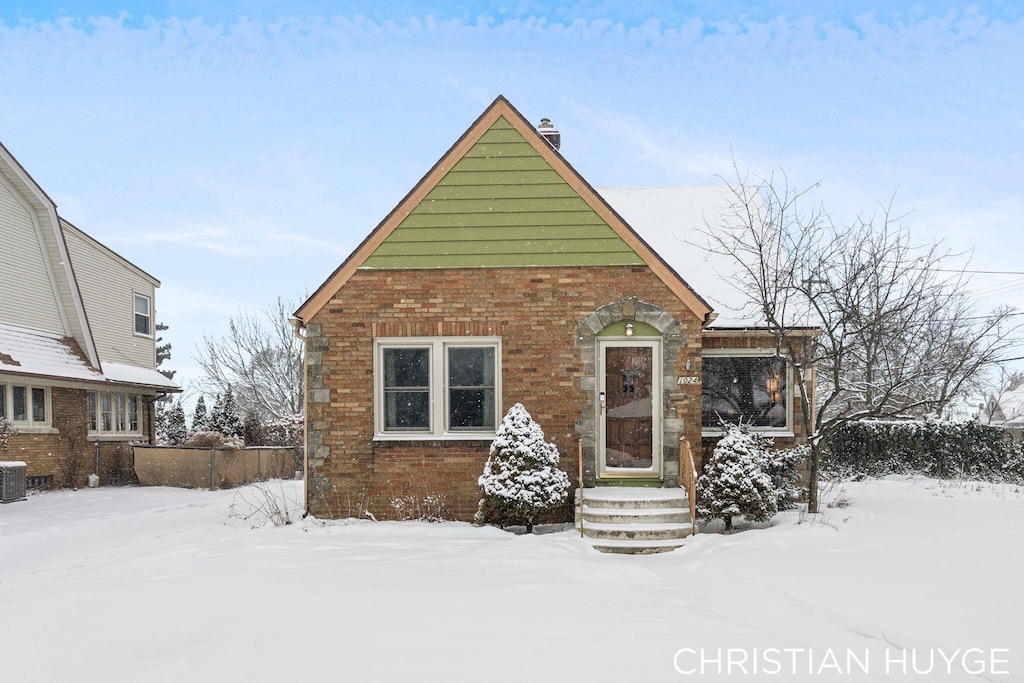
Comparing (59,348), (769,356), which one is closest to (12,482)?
(59,348)

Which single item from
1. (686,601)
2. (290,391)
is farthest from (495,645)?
(290,391)

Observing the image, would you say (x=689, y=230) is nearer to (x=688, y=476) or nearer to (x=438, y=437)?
(x=688, y=476)

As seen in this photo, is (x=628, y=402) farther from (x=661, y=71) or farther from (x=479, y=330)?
(x=661, y=71)

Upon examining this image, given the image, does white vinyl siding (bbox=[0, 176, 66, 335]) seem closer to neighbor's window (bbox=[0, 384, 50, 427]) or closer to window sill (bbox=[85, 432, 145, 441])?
neighbor's window (bbox=[0, 384, 50, 427])

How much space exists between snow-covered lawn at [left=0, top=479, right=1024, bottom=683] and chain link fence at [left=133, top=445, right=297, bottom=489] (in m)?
6.46

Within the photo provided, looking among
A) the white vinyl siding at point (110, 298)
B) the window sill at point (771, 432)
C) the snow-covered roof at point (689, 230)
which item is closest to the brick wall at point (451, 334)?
the window sill at point (771, 432)

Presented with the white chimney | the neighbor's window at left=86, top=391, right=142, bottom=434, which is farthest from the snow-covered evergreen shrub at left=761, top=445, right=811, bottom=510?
the neighbor's window at left=86, top=391, right=142, bottom=434

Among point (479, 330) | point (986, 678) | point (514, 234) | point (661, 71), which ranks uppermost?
point (661, 71)

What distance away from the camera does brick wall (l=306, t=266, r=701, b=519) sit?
33.7 feet

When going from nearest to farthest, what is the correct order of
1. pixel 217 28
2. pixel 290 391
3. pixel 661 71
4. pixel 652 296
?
pixel 652 296
pixel 217 28
pixel 661 71
pixel 290 391

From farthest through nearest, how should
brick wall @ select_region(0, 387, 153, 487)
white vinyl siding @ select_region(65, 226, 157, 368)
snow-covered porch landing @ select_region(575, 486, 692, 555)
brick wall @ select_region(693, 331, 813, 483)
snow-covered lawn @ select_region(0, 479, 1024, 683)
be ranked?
white vinyl siding @ select_region(65, 226, 157, 368) < brick wall @ select_region(0, 387, 153, 487) < brick wall @ select_region(693, 331, 813, 483) < snow-covered porch landing @ select_region(575, 486, 692, 555) < snow-covered lawn @ select_region(0, 479, 1024, 683)

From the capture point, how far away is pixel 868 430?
16.9 meters

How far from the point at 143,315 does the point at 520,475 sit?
17.9 meters

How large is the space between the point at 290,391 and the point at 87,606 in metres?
27.6
